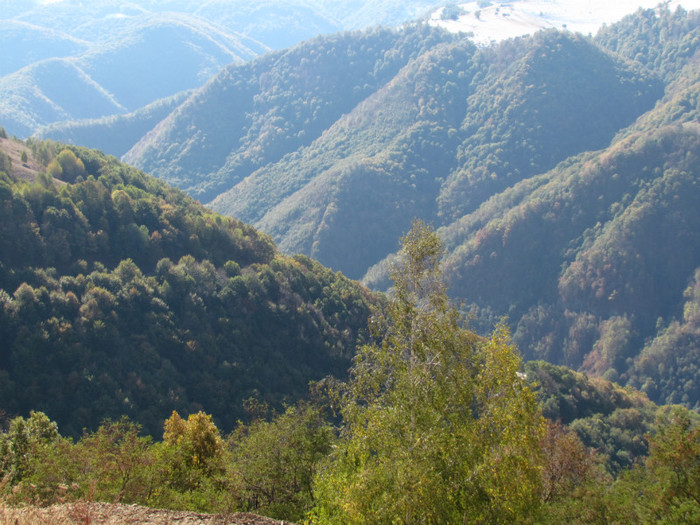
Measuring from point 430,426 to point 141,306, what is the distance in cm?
4839

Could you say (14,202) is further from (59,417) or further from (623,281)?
(623,281)

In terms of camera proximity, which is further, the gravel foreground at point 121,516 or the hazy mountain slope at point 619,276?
the hazy mountain slope at point 619,276

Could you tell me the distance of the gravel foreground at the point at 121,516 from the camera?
515 inches

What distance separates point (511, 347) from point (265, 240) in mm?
65229

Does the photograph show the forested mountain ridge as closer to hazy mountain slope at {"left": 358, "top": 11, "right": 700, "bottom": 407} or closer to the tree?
the tree

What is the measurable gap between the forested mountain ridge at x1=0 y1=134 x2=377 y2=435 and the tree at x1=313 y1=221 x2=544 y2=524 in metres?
34.1

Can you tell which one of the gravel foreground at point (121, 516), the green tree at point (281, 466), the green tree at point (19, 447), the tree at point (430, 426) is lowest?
the green tree at point (19, 447)

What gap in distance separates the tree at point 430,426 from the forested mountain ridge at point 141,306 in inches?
1342

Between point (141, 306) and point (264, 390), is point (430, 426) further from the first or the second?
point (141, 306)

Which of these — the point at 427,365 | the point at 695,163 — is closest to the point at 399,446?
the point at 427,365

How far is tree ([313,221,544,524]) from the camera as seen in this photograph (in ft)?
48.1

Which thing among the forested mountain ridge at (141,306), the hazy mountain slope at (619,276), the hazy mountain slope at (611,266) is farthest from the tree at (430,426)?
the hazy mountain slope at (611,266)

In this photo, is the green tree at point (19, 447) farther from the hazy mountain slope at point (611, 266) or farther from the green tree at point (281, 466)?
the hazy mountain slope at point (611, 266)

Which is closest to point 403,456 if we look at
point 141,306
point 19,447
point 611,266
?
point 19,447
